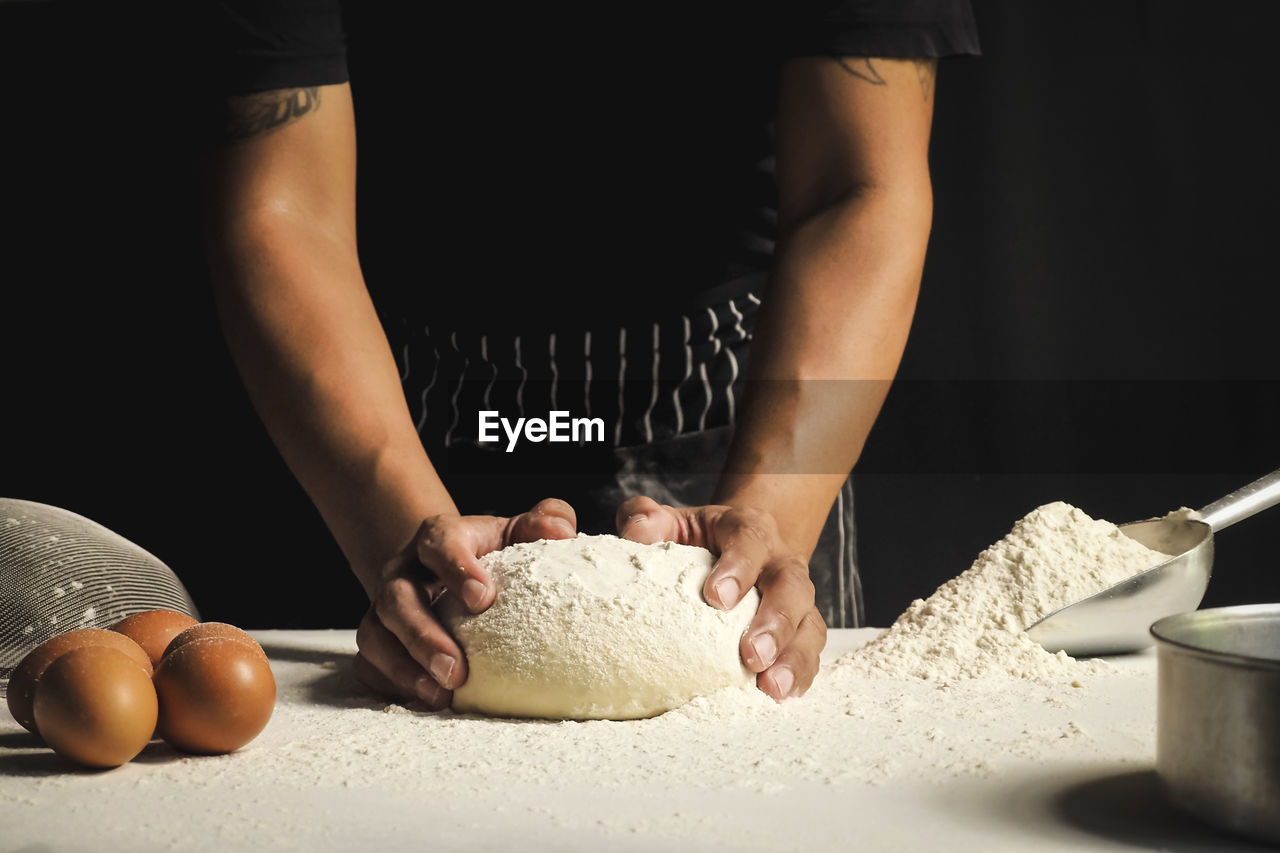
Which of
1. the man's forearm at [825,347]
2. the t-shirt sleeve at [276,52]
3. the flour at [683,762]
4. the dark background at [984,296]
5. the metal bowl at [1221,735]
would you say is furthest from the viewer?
the dark background at [984,296]

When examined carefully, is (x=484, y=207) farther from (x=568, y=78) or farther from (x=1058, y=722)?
(x=1058, y=722)

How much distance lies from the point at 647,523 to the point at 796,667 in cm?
21

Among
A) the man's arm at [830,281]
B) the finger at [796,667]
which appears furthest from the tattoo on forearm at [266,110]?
the finger at [796,667]

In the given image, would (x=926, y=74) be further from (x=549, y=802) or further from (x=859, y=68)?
(x=549, y=802)

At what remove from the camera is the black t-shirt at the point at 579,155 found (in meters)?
1.68

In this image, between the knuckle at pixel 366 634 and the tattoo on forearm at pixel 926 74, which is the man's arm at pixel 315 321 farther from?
the tattoo on forearm at pixel 926 74

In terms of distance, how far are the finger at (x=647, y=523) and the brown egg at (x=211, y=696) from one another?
40cm

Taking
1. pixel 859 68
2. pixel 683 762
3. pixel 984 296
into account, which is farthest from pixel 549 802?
pixel 984 296

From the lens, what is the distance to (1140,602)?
1147 millimetres

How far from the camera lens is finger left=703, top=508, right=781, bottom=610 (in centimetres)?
98

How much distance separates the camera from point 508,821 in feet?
2.27

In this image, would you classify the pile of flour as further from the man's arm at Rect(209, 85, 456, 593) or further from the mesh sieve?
the mesh sieve

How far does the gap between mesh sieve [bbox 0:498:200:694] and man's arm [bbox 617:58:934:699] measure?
2.24 feet

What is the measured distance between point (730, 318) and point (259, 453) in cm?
99
